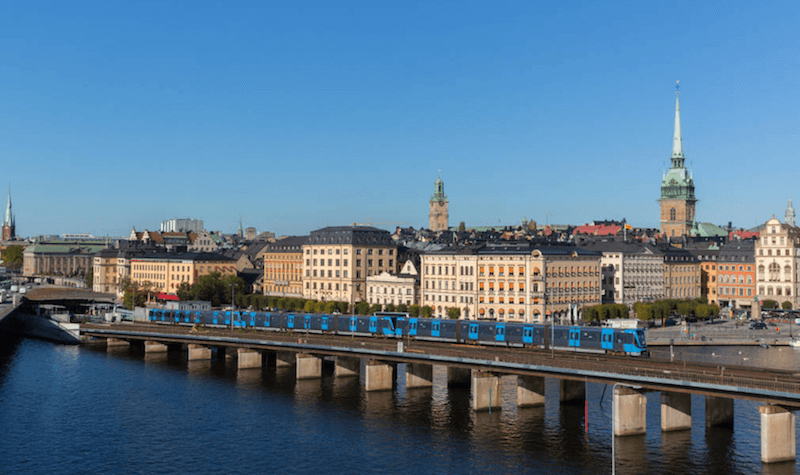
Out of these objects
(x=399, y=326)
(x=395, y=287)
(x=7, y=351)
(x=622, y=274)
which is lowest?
(x=7, y=351)

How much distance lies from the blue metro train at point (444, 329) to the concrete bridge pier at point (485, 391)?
462 inches

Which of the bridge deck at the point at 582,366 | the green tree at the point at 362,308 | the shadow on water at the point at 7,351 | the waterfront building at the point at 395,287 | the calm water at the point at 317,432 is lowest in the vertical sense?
the calm water at the point at 317,432

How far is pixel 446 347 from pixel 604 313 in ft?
241

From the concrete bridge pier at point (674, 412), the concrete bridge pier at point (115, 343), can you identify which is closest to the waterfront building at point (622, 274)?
the concrete bridge pier at point (115, 343)

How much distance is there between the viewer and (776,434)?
69.1m

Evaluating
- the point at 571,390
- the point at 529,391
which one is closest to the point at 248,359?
the point at 529,391

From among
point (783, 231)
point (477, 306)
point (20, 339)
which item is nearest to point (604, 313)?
point (477, 306)

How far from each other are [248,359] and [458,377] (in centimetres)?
3364

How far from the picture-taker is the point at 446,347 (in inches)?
4082

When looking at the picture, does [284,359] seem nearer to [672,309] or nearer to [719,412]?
[719,412]

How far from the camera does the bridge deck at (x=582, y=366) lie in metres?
70.9

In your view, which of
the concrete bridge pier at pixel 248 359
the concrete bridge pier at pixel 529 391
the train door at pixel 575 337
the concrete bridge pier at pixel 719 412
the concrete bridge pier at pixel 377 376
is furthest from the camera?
the concrete bridge pier at pixel 248 359

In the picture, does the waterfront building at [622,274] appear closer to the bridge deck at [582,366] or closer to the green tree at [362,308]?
the green tree at [362,308]

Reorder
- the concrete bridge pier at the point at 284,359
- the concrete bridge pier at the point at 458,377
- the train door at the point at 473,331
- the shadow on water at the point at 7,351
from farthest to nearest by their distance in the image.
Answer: the concrete bridge pier at the point at 284,359 → the shadow on water at the point at 7,351 → the train door at the point at 473,331 → the concrete bridge pier at the point at 458,377
